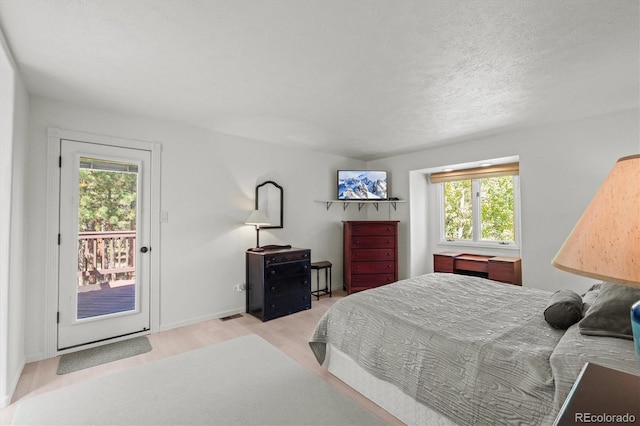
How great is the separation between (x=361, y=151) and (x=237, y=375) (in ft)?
12.2

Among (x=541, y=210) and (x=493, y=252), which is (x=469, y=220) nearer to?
(x=493, y=252)

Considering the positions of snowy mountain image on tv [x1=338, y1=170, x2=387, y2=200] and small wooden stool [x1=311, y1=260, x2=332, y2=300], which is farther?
snowy mountain image on tv [x1=338, y1=170, x2=387, y2=200]

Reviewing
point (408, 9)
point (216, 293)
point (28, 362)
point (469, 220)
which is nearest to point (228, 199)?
point (216, 293)


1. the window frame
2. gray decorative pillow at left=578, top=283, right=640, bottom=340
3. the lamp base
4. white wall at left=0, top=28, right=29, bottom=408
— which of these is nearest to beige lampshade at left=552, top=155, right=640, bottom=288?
the lamp base

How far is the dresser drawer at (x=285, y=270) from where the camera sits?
12.6 ft

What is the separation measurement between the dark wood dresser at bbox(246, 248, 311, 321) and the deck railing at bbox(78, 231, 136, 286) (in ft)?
4.54

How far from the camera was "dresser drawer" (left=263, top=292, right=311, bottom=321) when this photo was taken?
379 centimetres

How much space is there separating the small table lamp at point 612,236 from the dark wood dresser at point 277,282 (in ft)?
11.0

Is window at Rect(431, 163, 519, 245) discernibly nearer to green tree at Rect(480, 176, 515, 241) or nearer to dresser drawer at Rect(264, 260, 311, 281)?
green tree at Rect(480, 176, 515, 241)

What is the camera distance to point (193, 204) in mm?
3721

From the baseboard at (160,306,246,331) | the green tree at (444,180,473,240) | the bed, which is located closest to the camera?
the bed

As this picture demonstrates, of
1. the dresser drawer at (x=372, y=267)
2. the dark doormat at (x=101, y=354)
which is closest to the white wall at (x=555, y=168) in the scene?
the dresser drawer at (x=372, y=267)

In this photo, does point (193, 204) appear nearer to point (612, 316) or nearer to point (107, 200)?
point (107, 200)

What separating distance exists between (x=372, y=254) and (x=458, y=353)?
11.0 ft
